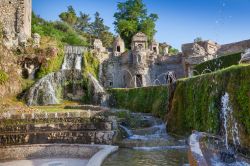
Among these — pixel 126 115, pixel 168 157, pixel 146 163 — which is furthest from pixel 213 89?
pixel 126 115

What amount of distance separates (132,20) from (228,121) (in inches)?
1563

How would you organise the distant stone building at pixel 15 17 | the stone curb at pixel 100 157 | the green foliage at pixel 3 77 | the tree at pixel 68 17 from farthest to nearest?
the tree at pixel 68 17 < the distant stone building at pixel 15 17 < the green foliage at pixel 3 77 < the stone curb at pixel 100 157

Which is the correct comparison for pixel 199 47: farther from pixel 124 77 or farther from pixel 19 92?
pixel 19 92

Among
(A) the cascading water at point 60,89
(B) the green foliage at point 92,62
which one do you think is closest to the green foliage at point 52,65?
(B) the green foliage at point 92,62

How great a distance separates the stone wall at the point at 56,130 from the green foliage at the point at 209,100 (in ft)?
11.6

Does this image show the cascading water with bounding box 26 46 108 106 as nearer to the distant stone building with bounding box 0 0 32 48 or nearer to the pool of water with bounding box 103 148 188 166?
the distant stone building with bounding box 0 0 32 48

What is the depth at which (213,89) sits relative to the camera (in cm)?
1135

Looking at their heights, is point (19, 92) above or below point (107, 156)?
above

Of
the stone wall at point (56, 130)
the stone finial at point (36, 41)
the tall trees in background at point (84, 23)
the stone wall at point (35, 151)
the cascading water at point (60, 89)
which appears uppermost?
the tall trees in background at point (84, 23)

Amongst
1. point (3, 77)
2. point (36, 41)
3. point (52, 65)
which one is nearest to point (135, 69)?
point (52, 65)

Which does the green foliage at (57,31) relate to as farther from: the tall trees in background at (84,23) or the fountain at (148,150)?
the fountain at (148,150)

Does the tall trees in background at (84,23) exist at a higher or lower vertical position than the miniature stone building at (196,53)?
higher

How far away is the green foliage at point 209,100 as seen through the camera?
9070mm

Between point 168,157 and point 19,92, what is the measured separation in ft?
65.3
